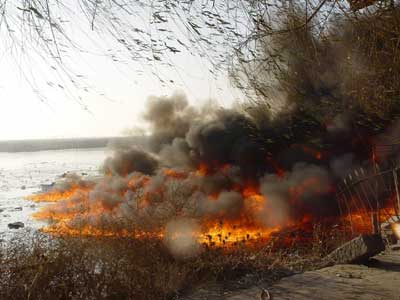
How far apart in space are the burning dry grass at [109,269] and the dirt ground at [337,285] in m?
0.60

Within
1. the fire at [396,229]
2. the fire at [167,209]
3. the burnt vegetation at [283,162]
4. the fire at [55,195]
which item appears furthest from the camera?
Answer: the fire at [55,195]

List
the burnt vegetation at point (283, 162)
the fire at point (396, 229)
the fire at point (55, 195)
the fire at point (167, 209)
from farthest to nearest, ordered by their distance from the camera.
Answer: the fire at point (55, 195) → the fire at point (167, 209) → the fire at point (396, 229) → the burnt vegetation at point (283, 162)

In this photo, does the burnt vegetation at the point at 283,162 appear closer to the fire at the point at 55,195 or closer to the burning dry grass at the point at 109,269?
the burning dry grass at the point at 109,269

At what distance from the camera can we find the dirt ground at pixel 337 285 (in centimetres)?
575

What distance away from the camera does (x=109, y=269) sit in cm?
746

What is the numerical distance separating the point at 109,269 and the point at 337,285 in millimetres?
4194

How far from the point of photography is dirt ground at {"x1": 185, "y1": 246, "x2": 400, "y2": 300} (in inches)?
226

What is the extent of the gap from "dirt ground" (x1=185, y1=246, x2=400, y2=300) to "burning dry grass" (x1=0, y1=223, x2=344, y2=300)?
1.96 feet

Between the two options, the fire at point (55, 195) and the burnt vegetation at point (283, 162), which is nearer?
the burnt vegetation at point (283, 162)

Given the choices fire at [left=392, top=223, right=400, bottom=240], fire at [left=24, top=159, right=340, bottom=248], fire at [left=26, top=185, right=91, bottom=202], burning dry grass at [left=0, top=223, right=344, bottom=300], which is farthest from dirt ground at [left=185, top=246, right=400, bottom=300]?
fire at [left=26, top=185, right=91, bottom=202]

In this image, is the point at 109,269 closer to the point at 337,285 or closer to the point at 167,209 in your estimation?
the point at 167,209

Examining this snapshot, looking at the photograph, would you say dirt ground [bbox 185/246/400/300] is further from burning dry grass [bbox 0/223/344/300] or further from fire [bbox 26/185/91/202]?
fire [bbox 26/185/91/202]

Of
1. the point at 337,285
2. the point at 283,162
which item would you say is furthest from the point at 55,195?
the point at 337,285

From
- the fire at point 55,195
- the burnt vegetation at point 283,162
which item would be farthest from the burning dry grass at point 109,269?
the fire at point 55,195
